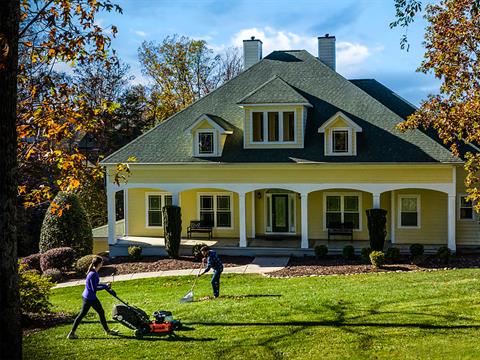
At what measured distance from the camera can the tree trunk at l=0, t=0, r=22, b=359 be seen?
816 centimetres

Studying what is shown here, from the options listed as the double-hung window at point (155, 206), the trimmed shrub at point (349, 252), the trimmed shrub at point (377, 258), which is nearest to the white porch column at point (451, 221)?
the trimmed shrub at point (377, 258)

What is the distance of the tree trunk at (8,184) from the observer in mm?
8164

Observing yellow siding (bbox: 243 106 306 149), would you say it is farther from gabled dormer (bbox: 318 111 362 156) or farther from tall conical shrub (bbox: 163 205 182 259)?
tall conical shrub (bbox: 163 205 182 259)

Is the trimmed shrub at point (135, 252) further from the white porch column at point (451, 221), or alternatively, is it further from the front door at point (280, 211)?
the white porch column at point (451, 221)

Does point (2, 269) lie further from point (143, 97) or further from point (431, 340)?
point (143, 97)

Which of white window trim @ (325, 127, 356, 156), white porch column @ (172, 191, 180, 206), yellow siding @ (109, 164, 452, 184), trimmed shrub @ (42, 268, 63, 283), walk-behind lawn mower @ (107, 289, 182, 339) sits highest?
white window trim @ (325, 127, 356, 156)

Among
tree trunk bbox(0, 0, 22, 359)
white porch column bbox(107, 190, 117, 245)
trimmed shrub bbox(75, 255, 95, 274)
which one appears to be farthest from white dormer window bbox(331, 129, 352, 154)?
tree trunk bbox(0, 0, 22, 359)

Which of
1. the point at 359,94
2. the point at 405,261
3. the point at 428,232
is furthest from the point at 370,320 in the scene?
the point at 359,94

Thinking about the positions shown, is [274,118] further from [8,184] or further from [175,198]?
[8,184]

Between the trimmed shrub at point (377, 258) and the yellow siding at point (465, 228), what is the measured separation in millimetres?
5298

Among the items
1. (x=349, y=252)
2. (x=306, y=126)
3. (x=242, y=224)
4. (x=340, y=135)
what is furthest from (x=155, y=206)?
(x=349, y=252)

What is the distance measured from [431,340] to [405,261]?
12073 mm

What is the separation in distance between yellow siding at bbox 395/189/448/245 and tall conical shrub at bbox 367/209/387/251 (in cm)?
264

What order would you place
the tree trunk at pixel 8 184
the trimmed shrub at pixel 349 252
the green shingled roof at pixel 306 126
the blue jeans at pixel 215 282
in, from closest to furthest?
the tree trunk at pixel 8 184 → the blue jeans at pixel 215 282 → the trimmed shrub at pixel 349 252 → the green shingled roof at pixel 306 126
